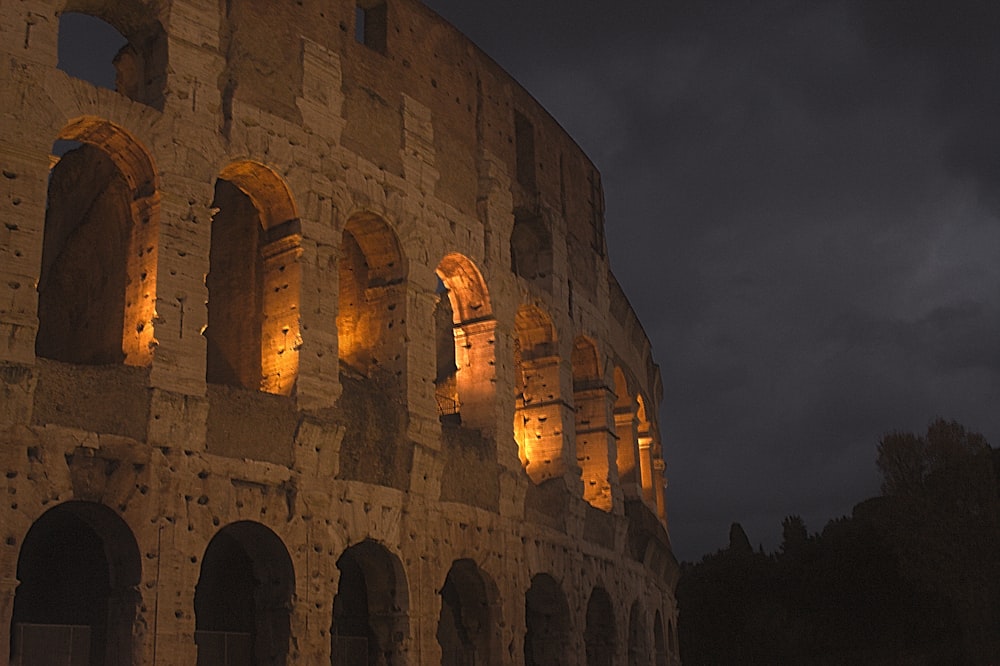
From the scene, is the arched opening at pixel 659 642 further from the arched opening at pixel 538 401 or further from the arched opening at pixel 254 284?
the arched opening at pixel 254 284

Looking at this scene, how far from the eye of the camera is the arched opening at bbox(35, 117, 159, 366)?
1123 centimetres

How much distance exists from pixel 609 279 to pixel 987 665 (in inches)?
611

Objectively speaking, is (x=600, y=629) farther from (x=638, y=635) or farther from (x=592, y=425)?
(x=592, y=425)

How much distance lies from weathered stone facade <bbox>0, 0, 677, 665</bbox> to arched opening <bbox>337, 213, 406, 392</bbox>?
3 cm

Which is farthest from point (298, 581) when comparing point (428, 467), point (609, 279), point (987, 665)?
point (987, 665)

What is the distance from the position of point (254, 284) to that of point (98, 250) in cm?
193

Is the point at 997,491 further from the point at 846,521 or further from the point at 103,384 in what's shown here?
the point at 103,384

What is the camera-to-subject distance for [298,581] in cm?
1170

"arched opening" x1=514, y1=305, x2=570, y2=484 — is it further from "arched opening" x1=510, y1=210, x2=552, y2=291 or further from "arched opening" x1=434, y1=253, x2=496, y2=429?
"arched opening" x1=434, y1=253, x2=496, y2=429

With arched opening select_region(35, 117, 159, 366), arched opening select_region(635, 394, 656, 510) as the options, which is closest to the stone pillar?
arched opening select_region(35, 117, 159, 366)

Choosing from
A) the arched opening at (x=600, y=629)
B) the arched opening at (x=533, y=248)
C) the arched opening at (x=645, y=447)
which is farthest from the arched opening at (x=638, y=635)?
the arched opening at (x=533, y=248)

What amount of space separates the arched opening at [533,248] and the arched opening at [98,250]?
20.8 feet

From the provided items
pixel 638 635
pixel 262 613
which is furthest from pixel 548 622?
pixel 262 613

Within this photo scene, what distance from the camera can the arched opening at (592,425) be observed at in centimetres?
1889
